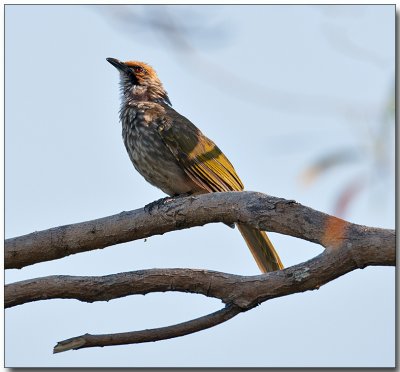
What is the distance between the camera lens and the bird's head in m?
6.13

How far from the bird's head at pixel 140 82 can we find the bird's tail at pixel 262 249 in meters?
1.91

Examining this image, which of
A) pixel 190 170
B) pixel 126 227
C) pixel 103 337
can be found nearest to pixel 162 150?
pixel 190 170

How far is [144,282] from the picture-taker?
11.7 feet

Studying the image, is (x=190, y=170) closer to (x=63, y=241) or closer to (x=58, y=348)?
(x=63, y=241)

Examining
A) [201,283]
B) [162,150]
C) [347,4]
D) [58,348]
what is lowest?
[58,348]

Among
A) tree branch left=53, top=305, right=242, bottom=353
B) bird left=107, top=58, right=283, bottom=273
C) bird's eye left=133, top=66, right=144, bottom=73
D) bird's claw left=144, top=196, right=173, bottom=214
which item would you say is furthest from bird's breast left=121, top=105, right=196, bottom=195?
tree branch left=53, top=305, right=242, bottom=353

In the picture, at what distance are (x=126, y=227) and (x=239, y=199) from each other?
2.24ft

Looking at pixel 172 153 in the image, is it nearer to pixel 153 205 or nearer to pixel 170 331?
pixel 153 205

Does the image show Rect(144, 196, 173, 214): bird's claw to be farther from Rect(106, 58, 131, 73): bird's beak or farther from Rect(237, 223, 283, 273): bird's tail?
Rect(106, 58, 131, 73): bird's beak

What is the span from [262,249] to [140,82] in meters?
2.23

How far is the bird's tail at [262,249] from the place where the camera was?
4559 mm

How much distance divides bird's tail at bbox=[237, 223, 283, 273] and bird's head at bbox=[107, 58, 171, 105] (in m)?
1.91

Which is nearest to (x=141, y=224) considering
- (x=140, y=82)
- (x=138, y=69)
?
(x=140, y=82)

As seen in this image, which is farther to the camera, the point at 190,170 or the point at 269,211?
the point at 190,170
